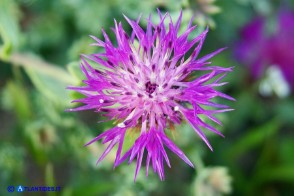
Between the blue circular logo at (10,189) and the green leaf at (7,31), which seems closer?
the green leaf at (7,31)

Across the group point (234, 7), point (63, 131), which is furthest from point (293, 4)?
point (63, 131)

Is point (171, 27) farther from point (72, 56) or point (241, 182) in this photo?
point (241, 182)

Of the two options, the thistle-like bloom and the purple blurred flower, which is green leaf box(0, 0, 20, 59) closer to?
the thistle-like bloom

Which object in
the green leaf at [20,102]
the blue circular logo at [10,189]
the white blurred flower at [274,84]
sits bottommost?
the blue circular logo at [10,189]

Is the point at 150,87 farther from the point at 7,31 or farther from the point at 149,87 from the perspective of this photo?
the point at 7,31

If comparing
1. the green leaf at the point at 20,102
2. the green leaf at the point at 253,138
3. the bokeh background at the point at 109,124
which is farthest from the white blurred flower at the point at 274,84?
the green leaf at the point at 20,102

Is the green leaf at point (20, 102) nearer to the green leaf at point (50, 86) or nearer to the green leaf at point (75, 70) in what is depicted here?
the green leaf at point (50, 86)
